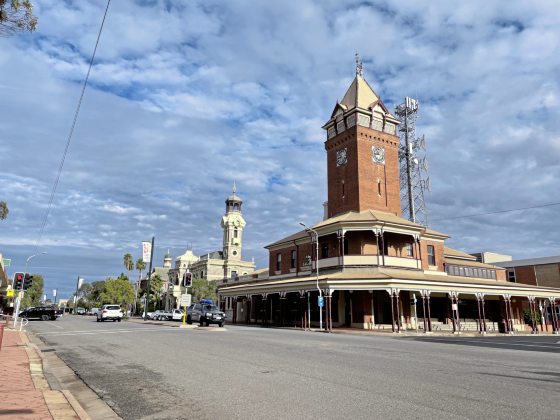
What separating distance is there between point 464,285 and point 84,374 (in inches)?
1171

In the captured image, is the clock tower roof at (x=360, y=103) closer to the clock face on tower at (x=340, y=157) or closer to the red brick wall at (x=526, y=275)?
the clock face on tower at (x=340, y=157)

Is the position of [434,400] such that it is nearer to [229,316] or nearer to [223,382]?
[223,382]

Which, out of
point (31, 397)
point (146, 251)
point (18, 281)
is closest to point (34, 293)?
point (146, 251)

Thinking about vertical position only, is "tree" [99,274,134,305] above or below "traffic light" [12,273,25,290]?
above

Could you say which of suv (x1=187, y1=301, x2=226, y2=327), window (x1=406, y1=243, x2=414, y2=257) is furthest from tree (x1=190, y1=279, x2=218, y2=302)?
window (x1=406, y1=243, x2=414, y2=257)

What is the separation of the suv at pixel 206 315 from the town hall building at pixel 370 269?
6.22 metres

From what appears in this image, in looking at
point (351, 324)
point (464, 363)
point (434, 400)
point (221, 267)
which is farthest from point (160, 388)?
point (221, 267)

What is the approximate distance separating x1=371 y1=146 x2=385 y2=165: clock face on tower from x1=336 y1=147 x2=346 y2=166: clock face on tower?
2634mm

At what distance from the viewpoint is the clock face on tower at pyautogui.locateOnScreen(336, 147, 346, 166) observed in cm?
4204

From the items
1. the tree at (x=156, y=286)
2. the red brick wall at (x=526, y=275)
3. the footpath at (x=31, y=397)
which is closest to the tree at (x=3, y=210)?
the footpath at (x=31, y=397)

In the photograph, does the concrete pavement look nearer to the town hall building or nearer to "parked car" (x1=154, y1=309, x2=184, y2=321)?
the town hall building

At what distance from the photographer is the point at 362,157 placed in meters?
40.7

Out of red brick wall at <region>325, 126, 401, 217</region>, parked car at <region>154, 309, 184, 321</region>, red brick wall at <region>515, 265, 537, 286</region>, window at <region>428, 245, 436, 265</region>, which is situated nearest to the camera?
red brick wall at <region>325, 126, 401, 217</region>

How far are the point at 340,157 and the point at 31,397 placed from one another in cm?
3755
